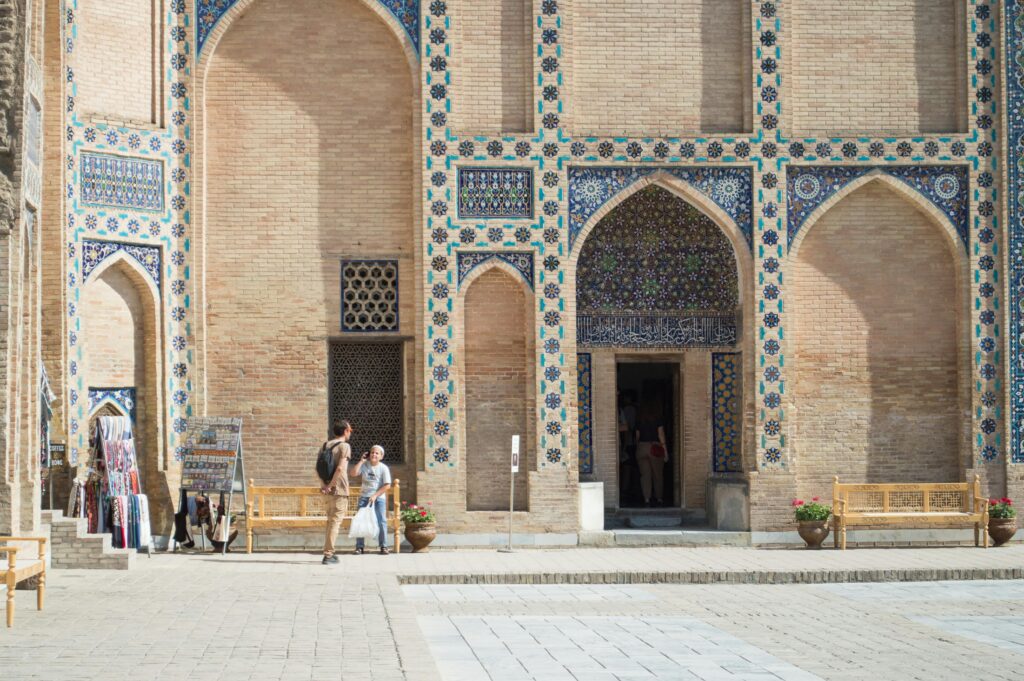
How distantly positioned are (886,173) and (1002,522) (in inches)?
172

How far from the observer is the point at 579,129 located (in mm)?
18906

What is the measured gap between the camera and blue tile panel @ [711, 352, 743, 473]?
19531 mm

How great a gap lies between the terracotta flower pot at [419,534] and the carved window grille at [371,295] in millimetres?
2520

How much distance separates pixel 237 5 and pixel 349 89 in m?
1.64

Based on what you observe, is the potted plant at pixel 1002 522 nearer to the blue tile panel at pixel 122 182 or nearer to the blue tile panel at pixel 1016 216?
the blue tile panel at pixel 1016 216

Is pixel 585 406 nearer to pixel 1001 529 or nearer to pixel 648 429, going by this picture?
pixel 648 429

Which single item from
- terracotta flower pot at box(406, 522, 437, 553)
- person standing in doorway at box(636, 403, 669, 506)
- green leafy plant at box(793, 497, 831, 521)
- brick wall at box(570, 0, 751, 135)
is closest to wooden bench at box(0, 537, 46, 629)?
terracotta flower pot at box(406, 522, 437, 553)

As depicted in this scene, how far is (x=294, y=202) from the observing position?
1875cm

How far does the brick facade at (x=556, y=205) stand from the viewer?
18.5 m

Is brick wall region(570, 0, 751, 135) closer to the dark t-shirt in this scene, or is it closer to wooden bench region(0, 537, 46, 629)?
the dark t-shirt

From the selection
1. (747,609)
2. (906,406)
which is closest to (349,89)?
(906,406)

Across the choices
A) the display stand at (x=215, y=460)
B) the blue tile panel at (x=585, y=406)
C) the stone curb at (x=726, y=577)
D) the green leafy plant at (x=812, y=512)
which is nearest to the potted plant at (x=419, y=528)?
the display stand at (x=215, y=460)

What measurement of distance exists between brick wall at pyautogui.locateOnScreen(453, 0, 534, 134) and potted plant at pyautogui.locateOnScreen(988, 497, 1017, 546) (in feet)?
23.3

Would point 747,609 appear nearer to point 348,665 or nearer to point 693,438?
point 348,665
